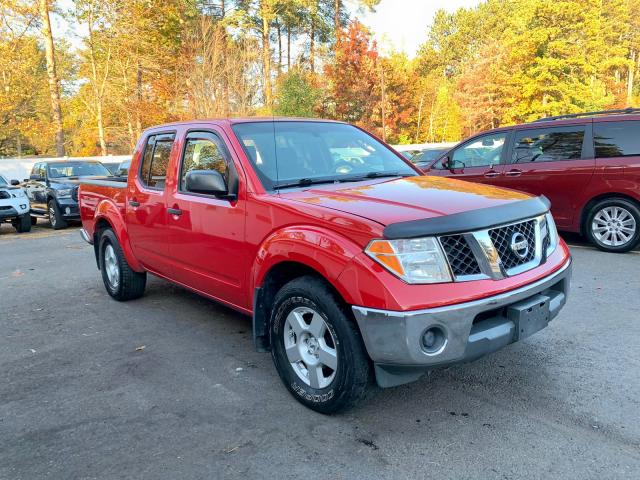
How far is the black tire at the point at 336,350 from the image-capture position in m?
2.78

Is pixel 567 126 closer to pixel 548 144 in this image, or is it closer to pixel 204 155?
pixel 548 144

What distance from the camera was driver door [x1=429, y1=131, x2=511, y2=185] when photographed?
8.42 metres

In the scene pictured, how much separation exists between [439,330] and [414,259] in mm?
382

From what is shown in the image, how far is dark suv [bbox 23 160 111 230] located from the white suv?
64 centimetres

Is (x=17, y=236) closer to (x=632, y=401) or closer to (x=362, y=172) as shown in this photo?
(x=362, y=172)

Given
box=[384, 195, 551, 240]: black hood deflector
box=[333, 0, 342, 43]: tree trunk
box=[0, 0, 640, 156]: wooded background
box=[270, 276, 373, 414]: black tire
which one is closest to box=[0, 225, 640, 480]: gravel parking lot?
box=[270, 276, 373, 414]: black tire

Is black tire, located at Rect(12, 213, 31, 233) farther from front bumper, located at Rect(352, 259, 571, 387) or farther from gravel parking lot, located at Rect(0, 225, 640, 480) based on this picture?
front bumper, located at Rect(352, 259, 571, 387)

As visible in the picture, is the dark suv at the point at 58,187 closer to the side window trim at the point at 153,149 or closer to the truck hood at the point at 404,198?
the side window trim at the point at 153,149

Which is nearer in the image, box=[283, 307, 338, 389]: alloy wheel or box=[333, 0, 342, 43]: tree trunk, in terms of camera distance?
box=[283, 307, 338, 389]: alloy wheel

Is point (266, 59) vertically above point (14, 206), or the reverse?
point (266, 59)

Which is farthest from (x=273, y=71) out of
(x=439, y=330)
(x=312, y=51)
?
(x=439, y=330)

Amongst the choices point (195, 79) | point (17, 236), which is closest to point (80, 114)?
point (195, 79)

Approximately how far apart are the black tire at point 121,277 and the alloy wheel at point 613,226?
6.25 metres

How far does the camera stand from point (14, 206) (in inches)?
484
